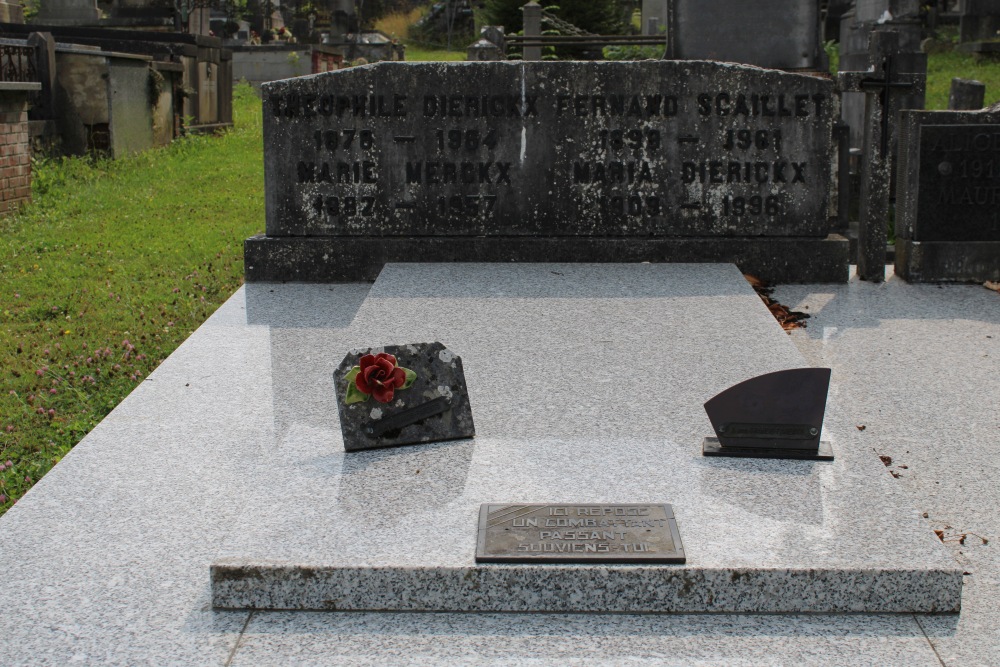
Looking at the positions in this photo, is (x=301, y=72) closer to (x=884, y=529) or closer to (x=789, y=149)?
(x=789, y=149)

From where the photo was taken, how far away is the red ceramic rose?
10.8ft

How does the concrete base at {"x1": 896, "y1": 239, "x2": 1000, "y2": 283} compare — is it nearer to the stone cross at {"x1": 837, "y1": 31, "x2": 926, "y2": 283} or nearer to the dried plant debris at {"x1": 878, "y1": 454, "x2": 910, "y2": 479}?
the stone cross at {"x1": 837, "y1": 31, "x2": 926, "y2": 283}

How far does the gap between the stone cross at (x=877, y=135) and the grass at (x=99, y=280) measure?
13.1 ft

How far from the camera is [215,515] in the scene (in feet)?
10.9

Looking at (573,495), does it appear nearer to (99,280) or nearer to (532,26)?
(99,280)

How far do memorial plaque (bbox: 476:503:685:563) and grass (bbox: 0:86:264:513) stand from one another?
2.06 meters

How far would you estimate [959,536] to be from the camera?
10.5 feet

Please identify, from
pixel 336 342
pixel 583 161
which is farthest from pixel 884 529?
pixel 583 161

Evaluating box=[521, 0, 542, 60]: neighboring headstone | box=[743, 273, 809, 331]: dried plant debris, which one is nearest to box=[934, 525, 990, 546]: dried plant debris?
box=[743, 273, 809, 331]: dried plant debris

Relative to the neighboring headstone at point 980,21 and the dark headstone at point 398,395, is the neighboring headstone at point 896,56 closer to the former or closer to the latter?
the neighboring headstone at point 980,21

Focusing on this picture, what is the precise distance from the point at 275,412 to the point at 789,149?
3.67m

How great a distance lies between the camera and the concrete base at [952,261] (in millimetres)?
6410

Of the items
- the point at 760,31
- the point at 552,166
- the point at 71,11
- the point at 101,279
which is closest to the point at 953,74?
the point at 760,31

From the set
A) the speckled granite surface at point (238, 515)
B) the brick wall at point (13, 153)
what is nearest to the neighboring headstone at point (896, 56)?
the speckled granite surface at point (238, 515)
